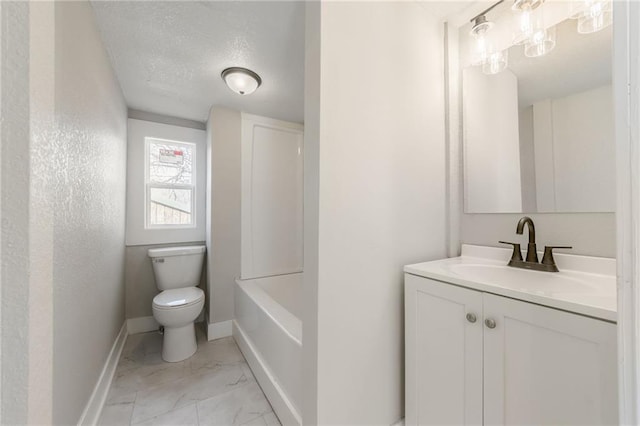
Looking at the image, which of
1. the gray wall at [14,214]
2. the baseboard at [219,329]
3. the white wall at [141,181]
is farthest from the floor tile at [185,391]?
the white wall at [141,181]

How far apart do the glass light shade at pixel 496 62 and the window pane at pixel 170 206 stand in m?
2.73

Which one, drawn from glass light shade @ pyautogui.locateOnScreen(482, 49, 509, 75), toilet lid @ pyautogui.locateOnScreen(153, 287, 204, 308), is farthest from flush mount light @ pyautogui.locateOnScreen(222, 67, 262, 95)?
toilet lid @ pyautogui.locateOnScreen(153, 287, 204, 308)

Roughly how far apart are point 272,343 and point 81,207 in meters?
1.25

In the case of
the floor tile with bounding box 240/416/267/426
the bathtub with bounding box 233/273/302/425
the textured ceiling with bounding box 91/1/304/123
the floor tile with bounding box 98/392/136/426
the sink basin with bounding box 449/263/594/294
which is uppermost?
the textured ceiling with bounding box 91/1/304/123

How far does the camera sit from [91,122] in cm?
128

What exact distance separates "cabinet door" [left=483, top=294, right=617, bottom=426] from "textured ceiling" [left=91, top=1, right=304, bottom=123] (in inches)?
64.7

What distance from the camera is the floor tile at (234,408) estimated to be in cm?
136

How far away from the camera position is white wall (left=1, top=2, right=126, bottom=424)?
58 cm

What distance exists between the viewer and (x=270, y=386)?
1478mm

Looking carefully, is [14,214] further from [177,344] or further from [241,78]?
[177,344]

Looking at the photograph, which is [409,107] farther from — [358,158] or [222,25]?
[222,25]

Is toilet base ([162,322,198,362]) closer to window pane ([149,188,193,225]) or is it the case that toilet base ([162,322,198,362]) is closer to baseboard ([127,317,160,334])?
baseboard ([127,317,160,334])

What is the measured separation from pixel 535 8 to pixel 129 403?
3087mm

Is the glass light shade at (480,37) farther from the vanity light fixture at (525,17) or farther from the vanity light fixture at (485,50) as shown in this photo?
the vanity light fixture at (525,17)
